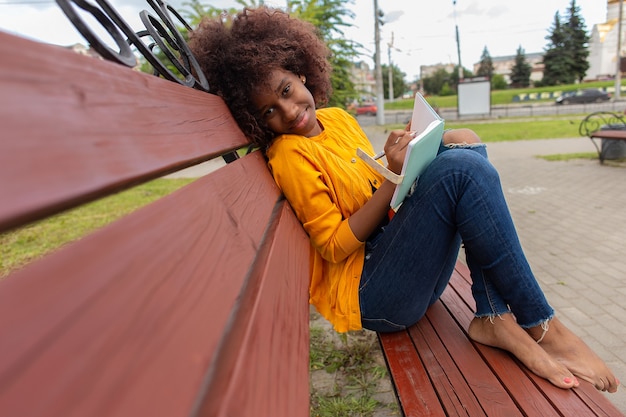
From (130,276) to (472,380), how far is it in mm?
1081

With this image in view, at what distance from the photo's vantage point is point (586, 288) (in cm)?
270

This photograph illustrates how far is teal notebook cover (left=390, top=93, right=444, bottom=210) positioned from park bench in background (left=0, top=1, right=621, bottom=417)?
1.45 ft

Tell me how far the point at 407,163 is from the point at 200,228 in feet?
2.14

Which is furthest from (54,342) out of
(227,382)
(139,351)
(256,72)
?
(256,72)

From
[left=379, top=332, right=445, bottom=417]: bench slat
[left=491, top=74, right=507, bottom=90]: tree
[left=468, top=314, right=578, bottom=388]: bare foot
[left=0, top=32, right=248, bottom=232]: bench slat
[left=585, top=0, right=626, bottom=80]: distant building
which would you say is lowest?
[left=379, top=332, right=445, bottom=417]: bench slat

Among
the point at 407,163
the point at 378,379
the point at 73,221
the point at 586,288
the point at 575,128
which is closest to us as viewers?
the point at 407,163

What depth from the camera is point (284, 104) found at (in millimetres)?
1538

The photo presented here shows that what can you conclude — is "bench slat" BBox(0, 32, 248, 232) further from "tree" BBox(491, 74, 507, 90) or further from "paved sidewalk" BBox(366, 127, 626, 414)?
"tree" BBox(491, 74, 507, 90)

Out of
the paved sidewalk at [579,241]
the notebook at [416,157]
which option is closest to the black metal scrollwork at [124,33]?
the notebook at [416,157]

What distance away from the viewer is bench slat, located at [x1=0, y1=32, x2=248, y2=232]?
35 centimetres

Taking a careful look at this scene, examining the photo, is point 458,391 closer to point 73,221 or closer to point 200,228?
point 200,228

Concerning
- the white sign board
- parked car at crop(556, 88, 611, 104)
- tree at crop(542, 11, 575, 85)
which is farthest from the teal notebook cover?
tree at crop(542, 11, 575, 85)

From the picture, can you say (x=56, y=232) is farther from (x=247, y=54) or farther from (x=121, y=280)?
(x=121, y=280)

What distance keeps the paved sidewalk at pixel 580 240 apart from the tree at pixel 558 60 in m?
43.4
